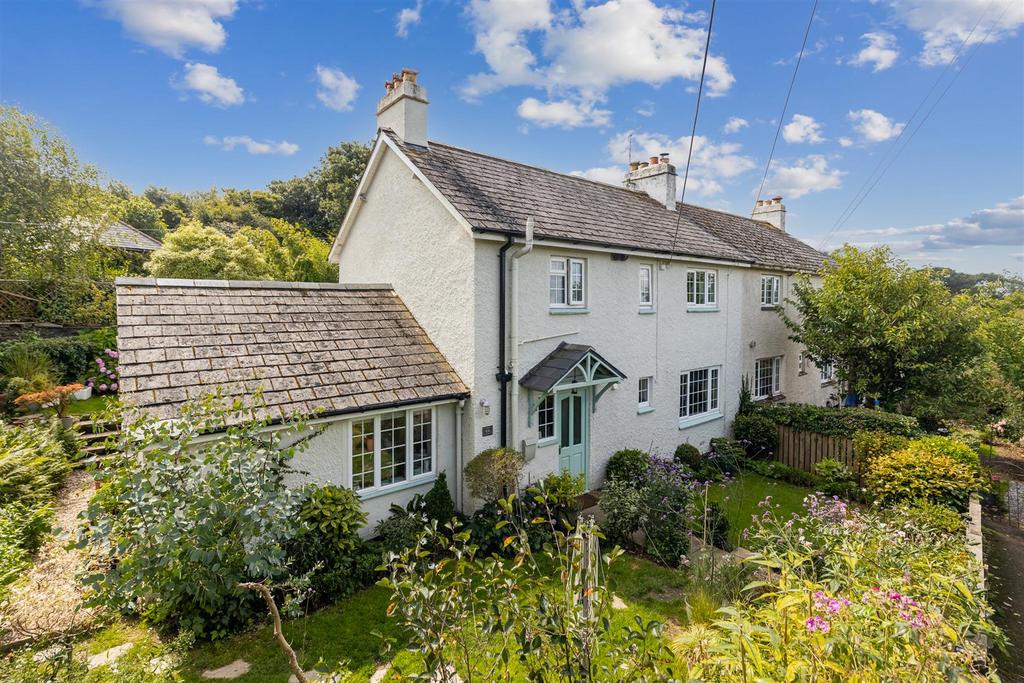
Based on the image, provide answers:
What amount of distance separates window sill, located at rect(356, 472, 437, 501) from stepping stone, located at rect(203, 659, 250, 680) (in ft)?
11.8

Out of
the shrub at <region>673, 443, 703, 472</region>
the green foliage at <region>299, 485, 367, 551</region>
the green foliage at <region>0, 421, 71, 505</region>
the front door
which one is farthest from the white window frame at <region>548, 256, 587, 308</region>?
the green foliage at <region>0, 421, 71, 505</region>

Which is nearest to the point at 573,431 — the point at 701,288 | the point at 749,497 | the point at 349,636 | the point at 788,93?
the point at 749,497

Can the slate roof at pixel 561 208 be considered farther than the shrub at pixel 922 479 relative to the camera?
Yes

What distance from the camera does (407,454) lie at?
11.2m

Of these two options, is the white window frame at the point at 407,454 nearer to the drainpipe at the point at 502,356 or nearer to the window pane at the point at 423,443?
the window pane at the point at 423,443

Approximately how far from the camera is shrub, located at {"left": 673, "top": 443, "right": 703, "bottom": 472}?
1628cm

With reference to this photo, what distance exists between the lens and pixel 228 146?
36.1m

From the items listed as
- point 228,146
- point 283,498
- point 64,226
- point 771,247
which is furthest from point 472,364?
point 228,146

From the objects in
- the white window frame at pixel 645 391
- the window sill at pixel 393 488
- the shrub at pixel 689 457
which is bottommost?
the shrub at pixel 689 457

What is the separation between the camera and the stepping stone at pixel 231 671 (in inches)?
262

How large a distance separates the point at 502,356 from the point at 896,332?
14.8 meters

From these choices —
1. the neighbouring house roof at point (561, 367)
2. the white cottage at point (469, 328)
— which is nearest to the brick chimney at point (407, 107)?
the white cottage at point (469, 328)

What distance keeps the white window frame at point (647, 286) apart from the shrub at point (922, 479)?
800cm

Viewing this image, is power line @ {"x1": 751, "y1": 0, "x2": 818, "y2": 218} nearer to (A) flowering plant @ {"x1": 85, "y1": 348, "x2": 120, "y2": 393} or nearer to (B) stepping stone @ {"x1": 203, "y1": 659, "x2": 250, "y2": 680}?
(B) stepping stone @ {"x1": 203, "y1": 659, "x2": 250, "y2": 680}
